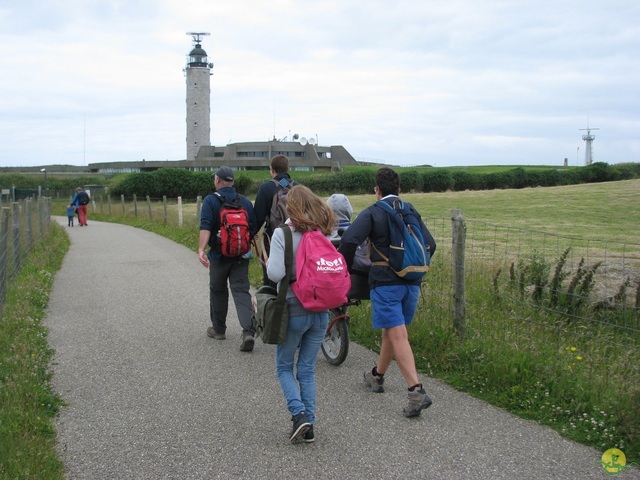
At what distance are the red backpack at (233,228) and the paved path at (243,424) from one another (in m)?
1.13

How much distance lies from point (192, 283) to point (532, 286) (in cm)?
610

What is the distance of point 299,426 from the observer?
15.5ft

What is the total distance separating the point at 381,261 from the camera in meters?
5.41

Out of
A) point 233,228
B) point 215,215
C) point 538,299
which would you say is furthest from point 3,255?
point 538,299

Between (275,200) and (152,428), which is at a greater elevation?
(275,200)

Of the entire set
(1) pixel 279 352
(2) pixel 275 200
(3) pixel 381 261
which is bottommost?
(1) pixel 279 352

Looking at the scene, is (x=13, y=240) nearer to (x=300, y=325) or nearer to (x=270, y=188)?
(x=270, y=188)

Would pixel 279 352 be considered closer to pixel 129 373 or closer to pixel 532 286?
pixel 129 373

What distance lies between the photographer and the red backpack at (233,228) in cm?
730

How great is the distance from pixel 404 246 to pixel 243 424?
187cm

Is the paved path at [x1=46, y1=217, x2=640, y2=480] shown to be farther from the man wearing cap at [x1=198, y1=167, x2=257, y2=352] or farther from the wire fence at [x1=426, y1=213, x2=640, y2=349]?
the wire fence at [x1=426, y1=213, x2=640, y2=349]

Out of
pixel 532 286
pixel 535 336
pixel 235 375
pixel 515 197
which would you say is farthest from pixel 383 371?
pixel 515 197

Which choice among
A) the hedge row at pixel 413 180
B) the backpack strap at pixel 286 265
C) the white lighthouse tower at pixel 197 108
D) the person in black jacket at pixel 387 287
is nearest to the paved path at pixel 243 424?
the person in black jacket at pixel 387 287

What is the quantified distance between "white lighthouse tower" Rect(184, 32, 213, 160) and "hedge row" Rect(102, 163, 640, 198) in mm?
31718
